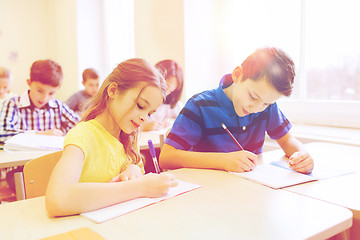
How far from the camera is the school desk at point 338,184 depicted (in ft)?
2.69

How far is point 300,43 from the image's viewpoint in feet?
6.63

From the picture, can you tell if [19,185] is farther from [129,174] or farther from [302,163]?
[302,163]

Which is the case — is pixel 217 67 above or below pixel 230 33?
below

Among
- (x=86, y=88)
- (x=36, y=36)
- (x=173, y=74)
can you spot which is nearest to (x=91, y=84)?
(x=86, y=88)

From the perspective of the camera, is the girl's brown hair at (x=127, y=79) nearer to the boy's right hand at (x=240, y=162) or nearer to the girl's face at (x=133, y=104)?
the girl's face at (x=133, y=104)

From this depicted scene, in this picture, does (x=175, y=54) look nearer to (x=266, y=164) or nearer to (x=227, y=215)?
(x=266, y=164)

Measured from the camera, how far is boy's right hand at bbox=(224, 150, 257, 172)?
1082 mm

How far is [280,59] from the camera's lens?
115 cm

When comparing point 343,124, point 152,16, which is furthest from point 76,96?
point 343,124

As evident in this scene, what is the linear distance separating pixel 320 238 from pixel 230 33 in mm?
2047

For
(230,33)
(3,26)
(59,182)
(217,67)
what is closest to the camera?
(59,182)

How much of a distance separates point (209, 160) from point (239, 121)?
28 cm

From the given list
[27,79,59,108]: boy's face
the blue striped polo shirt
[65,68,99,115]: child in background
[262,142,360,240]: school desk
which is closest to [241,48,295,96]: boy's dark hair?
the blue striped polo shirt

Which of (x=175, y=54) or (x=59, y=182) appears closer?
(x=59, y=182)
